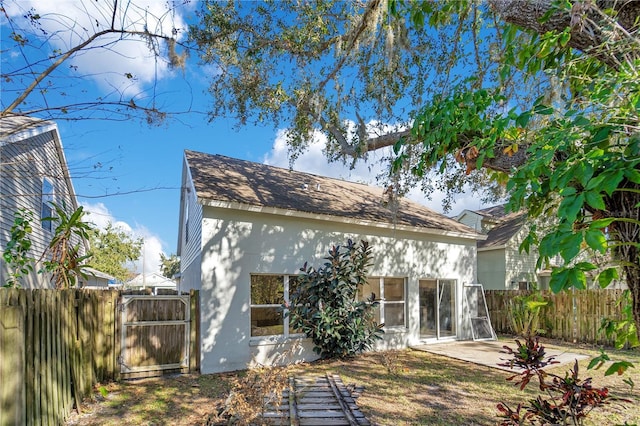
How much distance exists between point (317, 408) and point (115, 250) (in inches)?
1506

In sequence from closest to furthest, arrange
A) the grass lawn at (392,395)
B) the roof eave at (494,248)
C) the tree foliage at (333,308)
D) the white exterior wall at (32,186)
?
the grass lawn at (392,395), the tree foliage at (333,308), the white exterior wall at (32,186), the roof eave at (494,248)

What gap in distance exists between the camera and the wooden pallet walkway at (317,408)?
4238mm

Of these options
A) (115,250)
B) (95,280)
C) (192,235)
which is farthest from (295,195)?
(115,250)

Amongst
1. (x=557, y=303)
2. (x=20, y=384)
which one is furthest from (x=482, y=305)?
(x=20, y=384)

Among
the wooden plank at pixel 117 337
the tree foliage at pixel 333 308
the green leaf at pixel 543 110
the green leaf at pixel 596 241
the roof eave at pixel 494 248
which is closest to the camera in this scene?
the green leaf at pixel 596 241

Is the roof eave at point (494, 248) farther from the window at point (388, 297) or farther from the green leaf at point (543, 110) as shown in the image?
the green leaf at point (543, 110)

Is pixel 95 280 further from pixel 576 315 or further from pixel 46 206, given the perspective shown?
pixel 576 315

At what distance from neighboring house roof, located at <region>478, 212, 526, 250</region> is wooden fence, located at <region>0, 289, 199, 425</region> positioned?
53.9 ft

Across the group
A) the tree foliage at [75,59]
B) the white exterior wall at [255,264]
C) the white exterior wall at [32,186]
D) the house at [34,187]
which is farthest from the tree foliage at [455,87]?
the white exterior wall at [32,186]

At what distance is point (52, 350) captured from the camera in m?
4.69

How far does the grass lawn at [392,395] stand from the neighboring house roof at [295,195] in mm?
3734

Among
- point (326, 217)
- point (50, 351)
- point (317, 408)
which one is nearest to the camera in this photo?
point (50, 351)

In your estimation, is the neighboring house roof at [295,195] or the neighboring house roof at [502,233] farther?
the neighboring house roof at [502,233]

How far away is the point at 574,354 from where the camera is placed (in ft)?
33.7
